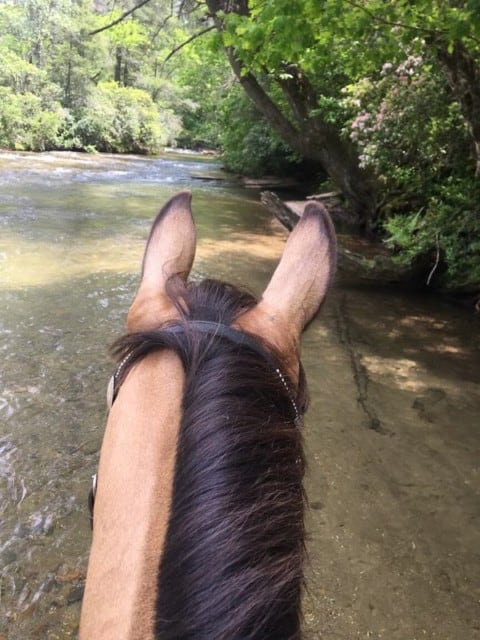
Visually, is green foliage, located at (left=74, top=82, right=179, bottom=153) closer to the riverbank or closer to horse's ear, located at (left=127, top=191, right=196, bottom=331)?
the riverbank

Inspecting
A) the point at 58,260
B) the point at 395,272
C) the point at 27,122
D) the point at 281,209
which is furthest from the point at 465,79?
the point at 27,122

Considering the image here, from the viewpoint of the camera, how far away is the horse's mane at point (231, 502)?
567mm

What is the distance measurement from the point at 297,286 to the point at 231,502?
2.21ft

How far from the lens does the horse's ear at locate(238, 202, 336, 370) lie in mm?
1069

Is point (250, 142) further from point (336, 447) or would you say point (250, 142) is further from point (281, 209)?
point (336, 447)

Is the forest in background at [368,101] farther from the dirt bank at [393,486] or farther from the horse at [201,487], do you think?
the horse at [201,487]

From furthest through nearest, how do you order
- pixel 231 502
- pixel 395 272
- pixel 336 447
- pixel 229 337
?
pixel 395 272, pixel 336 447, pixel 229 337, pixel 231 502

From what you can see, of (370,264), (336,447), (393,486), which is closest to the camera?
(393,486)

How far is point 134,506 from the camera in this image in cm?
67

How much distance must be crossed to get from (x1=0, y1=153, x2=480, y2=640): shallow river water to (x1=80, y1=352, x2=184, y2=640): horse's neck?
1639 millimetres

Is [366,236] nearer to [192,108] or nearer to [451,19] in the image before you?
[451,19]

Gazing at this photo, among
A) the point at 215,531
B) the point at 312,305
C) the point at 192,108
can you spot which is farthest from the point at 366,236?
the point at 192,108

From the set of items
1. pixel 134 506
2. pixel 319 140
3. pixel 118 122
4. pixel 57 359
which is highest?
pixel 118 122

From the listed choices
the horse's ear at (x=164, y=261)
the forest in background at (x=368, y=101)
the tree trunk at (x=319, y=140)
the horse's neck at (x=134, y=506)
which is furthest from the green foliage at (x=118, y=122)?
the horse's neck at (x=134, y=506)
